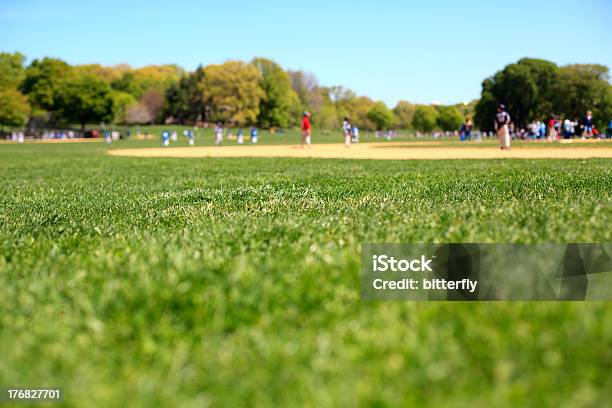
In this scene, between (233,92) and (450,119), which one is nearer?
(233,92)

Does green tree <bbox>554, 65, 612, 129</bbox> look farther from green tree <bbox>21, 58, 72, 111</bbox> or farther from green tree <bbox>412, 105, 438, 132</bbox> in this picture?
green tree <bbox>21, 58, 72, 111</bbox>

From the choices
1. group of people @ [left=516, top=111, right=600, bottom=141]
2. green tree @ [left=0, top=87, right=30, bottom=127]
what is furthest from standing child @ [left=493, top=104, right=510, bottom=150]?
green tree @ [left=0, top=87, right=30, bottom=127]

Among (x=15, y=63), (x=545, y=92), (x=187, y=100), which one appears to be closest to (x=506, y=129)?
(x=545, y=92)

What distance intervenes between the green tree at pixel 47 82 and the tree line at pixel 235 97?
8.2 inches

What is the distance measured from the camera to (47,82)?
410ft

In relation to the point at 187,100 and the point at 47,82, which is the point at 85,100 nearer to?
the point at 47,82

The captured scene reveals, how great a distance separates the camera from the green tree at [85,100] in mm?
116062

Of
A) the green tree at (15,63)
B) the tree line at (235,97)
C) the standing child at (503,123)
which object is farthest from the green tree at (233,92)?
the standing child at (503,123)

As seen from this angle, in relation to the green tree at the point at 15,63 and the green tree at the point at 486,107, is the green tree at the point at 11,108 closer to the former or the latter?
the green tree at the point at 15,63

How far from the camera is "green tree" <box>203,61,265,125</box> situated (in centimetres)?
12788

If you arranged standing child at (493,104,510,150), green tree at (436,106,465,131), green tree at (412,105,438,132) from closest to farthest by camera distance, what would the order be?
standing child at (493,104,510,150), green tree at (436,106,465,131), green tree at (412,105,438,132)

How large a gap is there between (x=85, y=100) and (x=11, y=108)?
52.4 ft

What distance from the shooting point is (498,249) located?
4.01 meters

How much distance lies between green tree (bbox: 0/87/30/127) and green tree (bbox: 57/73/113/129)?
11980 millimetres
